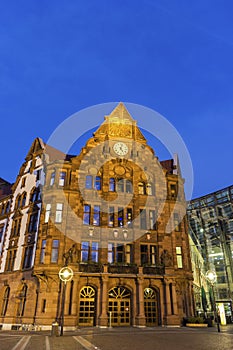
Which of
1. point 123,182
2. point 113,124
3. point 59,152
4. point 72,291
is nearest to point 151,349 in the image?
point 72,291

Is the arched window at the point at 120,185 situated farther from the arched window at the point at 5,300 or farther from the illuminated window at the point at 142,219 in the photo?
the arched window at the point at 5,300

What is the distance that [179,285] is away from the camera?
30.5m

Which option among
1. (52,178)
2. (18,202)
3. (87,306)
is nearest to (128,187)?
(52,178)

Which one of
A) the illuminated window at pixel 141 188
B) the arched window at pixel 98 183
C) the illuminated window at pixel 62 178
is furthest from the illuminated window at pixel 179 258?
the illuminated window at pixel 62 178

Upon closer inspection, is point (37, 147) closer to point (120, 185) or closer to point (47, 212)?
point (47, 212)

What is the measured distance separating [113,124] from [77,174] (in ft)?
31.3

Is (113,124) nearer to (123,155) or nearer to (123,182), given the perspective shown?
(123,155)

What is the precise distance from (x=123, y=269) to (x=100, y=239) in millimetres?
4145

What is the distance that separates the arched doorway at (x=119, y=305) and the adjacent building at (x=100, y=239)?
0.10 meters

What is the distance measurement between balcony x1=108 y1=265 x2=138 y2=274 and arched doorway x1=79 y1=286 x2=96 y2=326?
2881mm

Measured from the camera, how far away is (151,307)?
29516 millimetres

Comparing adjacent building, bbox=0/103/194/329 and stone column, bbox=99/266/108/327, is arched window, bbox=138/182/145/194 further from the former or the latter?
stone column, bbox=99/266/108/327

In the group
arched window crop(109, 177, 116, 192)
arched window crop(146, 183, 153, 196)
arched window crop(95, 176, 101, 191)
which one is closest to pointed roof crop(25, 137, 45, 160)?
arched window crop(95, 176, 101, 191)

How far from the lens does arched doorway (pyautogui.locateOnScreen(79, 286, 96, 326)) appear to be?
2745 centimetres
